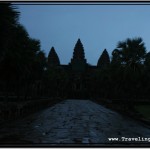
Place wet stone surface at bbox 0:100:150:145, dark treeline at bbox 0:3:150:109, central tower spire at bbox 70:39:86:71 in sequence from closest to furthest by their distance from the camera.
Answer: central tower spire at bbox 70:39:86:71
wet stone surface at bbox 0:100:150:145
dark treeline at bbox 0:3:150:109

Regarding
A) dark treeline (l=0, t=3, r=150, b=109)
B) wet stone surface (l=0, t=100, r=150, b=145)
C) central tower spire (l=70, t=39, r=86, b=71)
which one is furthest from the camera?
dark treeline (l=0, t=3, r=150, b=109)

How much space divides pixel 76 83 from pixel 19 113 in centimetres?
8752

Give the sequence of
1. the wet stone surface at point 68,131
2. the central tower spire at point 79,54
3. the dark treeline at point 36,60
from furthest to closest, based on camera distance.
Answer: the dark treeline at point 36,60 → the wet stone surface at point 68,131 → the central tower spire at point 79,54

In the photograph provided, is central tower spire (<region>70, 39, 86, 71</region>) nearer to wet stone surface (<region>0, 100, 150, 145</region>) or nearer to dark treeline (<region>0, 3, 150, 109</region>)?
dark treeline (<region>0, 3, 150, 109</region>)

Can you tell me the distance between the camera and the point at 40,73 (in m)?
52.9

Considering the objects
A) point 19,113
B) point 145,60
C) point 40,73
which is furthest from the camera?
point 40,73

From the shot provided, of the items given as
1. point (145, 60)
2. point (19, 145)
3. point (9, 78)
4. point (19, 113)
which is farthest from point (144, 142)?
point (145, 60)

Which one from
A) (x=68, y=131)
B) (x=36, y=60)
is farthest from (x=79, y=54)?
(x=36, y=60)

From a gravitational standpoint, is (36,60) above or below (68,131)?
above

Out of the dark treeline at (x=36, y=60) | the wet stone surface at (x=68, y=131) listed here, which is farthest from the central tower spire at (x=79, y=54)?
the wet stone surface at (x=68, y=131)

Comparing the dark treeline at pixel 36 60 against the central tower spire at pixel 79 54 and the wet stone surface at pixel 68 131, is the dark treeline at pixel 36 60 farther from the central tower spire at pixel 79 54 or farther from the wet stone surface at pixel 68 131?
the wet stone surface at pixel 68 131

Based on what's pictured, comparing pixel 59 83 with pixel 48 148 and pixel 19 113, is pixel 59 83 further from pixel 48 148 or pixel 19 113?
pixel 48 148

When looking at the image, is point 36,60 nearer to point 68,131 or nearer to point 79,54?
point 79,54

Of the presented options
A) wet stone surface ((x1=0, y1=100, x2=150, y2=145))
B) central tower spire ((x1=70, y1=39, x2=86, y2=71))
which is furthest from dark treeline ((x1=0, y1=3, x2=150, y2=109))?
wet stone surface ((x1=0, y1=100, x2=150, y2=145))
